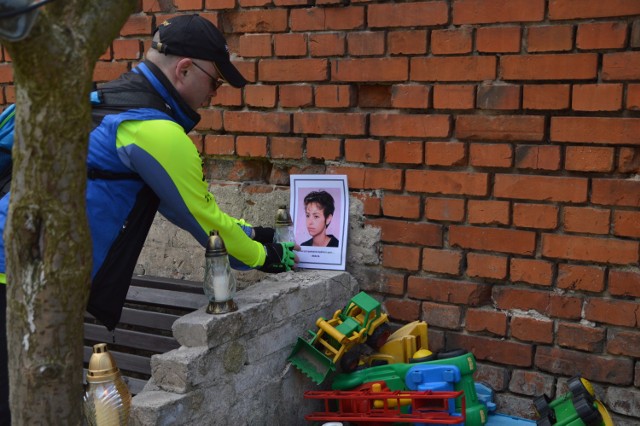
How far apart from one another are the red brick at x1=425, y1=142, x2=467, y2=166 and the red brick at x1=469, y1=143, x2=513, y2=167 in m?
0.04

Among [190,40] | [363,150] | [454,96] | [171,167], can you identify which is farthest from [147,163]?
[454,96]

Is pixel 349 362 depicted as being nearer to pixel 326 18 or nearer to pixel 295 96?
pixel 295 96

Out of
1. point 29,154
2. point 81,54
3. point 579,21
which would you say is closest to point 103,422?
point 29,154

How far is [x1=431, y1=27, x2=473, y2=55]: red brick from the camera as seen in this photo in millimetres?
2883

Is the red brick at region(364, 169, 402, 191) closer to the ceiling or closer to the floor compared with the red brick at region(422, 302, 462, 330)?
closer to the ceiling

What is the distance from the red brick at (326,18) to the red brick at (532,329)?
4.76ft

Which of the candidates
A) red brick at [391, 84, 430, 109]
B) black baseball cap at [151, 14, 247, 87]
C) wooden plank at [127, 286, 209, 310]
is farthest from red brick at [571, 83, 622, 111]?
wooden plank at [127, 286, 209, 310]

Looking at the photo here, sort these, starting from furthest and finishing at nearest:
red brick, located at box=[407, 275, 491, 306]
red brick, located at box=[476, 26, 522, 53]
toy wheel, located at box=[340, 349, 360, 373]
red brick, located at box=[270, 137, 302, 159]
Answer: red brick, located at box=[270, 137, 302, 159], red brick, located at box=[407, 275, 491, 306], toy wheel, located at box=[340, 349, 360, 373], red brick, located at box=[476, 26, 522, 53]

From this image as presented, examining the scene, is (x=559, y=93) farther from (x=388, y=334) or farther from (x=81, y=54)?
(x=81, y=54)

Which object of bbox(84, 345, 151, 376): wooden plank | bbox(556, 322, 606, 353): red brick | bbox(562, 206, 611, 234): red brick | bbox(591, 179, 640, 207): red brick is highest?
bbox(591, 179, 640, 207): red brick

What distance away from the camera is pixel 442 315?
10.1ft

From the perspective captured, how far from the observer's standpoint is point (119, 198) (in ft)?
8.45

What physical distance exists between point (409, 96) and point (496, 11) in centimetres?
49

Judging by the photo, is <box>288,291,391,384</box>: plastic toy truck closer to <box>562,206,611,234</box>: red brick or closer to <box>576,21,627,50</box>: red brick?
<box>562,206,611,234</box>: red brick
